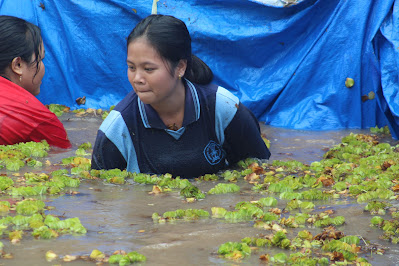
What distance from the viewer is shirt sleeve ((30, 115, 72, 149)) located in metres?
5.42

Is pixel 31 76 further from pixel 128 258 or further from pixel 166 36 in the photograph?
pixel 128 258

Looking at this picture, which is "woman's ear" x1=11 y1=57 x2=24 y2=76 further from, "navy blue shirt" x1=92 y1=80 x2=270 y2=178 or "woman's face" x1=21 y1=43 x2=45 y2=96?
"navy blue shirt" x1=92 y1=80 x2=270 y2=178

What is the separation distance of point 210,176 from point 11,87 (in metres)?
2.15

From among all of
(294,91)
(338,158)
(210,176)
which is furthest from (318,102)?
(210,176)

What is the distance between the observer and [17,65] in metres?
5.42

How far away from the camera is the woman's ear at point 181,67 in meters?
4.29

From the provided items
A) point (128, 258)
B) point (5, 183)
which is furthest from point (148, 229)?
point (5, 183)

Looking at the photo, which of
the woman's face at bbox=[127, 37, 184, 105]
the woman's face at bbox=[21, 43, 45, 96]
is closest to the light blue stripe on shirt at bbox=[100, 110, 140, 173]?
the woman's face at bbox=[127, 37, 184, 105]

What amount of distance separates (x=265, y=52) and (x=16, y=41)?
3.03m

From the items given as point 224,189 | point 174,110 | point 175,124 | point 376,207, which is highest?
point 174,110

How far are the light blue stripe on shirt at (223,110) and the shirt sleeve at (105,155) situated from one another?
80 centimetres

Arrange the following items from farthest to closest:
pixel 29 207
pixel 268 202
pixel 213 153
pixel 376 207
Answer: pixel 213 153 → pixel 268 202 → pixel 376 207 → pixel 29 207

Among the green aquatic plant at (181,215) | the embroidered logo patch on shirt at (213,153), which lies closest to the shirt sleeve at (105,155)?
the embroidered logo patch on shirt at (213,153)

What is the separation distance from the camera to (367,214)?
3273 millimetres
